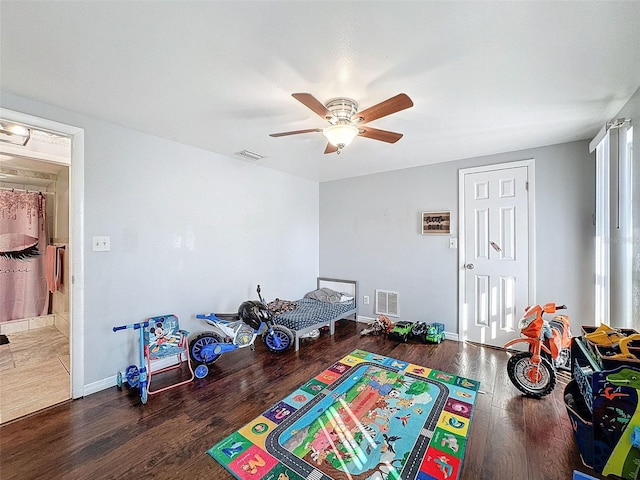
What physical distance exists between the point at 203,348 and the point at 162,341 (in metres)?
0.41

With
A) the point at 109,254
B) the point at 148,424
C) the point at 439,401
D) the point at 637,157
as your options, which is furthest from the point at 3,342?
the point at 637,157

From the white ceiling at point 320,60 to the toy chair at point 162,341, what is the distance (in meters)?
1.88

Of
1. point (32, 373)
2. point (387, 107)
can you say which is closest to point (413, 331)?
point (387, 107)

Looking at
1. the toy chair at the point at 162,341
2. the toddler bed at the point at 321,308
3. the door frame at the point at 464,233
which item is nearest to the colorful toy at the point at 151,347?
the toy chair at the point at 162,341

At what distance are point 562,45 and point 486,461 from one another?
8.02ft

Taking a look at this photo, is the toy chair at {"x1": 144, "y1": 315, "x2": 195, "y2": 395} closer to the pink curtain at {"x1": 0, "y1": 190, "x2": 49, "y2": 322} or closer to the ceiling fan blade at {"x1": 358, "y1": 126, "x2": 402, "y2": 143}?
the ceiling fan blade at {"x1": 358, "y1": 126, "x2": 402, "y2": 143}

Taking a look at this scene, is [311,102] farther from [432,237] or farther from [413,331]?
[413,331]

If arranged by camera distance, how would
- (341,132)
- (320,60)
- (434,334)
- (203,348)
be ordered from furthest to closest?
(434,334), (203,348), (341,132), (320,60)

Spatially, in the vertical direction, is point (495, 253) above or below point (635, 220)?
below

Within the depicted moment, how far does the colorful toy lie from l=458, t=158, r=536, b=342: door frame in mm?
3309

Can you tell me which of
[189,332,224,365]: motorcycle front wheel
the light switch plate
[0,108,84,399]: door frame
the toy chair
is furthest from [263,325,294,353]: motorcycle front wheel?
the light switch plate

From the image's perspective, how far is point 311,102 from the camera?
1.67m

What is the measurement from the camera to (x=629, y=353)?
1.53 meters

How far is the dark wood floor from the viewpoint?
5.23 ft
